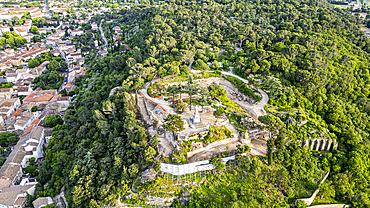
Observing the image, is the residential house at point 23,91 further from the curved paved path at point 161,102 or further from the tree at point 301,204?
the tree at point 301,204

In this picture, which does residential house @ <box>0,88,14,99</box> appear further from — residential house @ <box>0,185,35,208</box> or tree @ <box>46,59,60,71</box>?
residential house @ <box>0,185,35,208</box>

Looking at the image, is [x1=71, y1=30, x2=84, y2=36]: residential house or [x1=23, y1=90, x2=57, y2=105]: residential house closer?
[x1=23, y1=90, x2=57, y2=105]: residential house

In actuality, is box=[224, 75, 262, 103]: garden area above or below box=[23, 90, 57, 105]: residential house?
above

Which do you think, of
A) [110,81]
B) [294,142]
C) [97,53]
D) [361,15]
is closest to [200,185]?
[294,142]

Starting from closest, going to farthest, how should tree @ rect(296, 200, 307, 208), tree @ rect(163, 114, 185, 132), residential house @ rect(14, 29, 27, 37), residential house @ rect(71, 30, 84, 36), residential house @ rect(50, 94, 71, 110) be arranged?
tree @ rect(296, 200, 307, 208) → tree @ rect(163, 114, 185, 132) → residential house @ rect(50, 94, 71, 110) → residential house @ rect(14, 29, 27, 37) → residential house @ rect(71, 30, 84, 36)

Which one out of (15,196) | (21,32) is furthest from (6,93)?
(21,32)

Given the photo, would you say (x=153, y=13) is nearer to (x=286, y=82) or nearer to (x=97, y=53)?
(x=97, y=53)

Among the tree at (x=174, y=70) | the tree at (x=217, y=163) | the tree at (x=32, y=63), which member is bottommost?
the tree at (x=32, y=63)

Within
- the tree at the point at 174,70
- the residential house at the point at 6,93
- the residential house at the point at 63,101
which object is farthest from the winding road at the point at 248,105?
the residential house at the point at 6,93

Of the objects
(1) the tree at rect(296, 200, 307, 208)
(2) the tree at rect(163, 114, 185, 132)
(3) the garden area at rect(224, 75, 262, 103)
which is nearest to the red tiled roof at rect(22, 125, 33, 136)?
(2) the tree at rect(163, 114, 185, 132)
